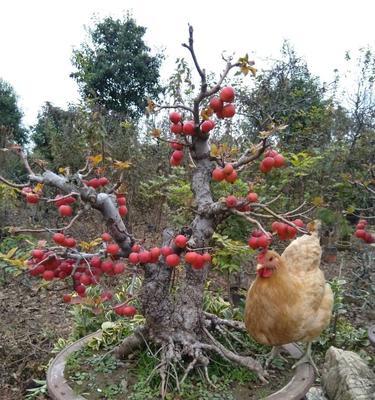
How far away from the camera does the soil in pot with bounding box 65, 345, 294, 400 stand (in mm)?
2086

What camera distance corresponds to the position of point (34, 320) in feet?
16.0

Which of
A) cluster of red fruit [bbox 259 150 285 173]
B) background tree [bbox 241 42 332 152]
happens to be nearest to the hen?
cluster of red fruit [bbox 259 150 285 173]

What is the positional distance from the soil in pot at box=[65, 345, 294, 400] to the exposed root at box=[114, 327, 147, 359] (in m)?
0.03

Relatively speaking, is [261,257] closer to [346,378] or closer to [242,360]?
[242,360]

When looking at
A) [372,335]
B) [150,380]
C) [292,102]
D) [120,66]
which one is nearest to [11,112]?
[120,66]

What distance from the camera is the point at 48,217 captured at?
7.34 metres

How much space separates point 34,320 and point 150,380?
123 inches

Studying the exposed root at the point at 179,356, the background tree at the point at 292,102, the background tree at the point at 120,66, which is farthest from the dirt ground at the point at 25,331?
the background tree at the point at 120,66

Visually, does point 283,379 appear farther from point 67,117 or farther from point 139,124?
Answer: point 67,117

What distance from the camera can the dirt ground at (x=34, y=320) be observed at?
3732 mm

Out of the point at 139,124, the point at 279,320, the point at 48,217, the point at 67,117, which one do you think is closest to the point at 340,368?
the point at 279,320

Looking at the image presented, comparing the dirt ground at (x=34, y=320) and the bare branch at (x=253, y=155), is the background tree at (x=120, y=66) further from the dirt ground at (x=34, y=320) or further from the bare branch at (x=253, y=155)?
the bare branch at (x=253, y=155)

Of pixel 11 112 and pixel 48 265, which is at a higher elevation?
pixel 11 112

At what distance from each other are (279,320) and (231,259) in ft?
5.48
